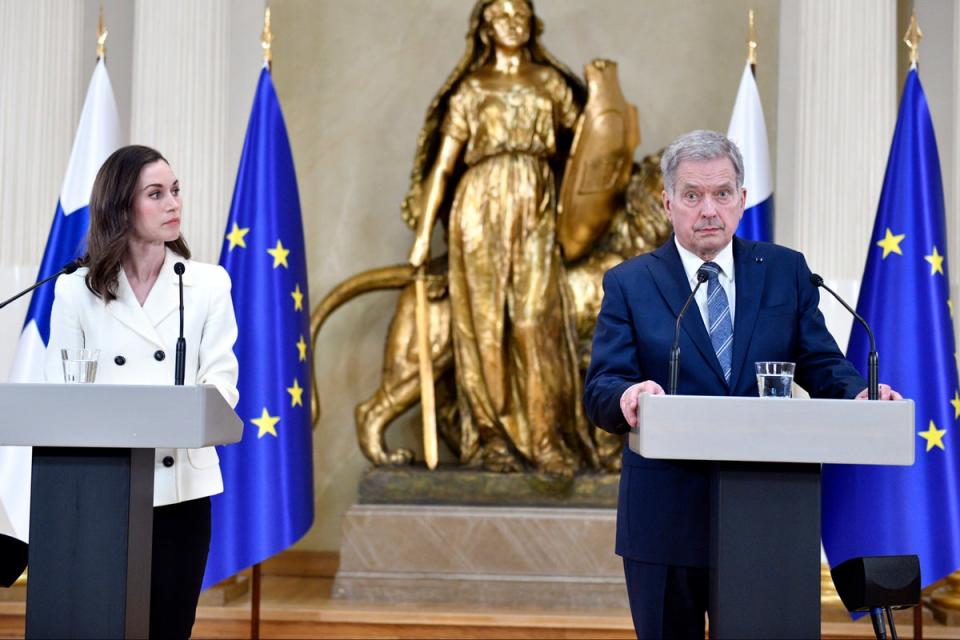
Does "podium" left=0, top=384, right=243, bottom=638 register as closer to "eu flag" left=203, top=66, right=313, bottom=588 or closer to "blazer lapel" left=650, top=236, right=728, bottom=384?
"blazer lapel" left=650, top=236, right=728, bottom=384

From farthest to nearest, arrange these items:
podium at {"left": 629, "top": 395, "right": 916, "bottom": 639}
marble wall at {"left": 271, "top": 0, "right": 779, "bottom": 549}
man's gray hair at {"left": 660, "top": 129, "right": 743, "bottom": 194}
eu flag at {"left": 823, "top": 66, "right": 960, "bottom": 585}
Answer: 1. marble wall at {"left": 271, "top": 0, "right": 779, "bottom": 549}
2. eu flag at {"left": 823, "top": 66, "right": 960, "bottom": 585}
3. man's gray hair at {"left": 660, "top": 129, "right": 743, "bottom": 194}
4. podium at {"left": 629, "top": 395, "right": 916, "bottom": 639}

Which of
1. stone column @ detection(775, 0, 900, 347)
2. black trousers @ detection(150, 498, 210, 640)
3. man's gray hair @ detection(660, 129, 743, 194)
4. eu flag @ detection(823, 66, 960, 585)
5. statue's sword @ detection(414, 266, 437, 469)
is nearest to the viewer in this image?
man's gray hair @ detection(660, 129, 743, 194)

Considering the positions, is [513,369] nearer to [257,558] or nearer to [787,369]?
[257,558]

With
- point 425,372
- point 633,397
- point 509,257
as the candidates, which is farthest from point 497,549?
point 633,397

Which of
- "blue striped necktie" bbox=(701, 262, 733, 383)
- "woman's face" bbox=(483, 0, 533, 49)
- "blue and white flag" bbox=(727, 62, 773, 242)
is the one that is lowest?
"blue striped necktie" bbox=(701, 262, 733, 383)

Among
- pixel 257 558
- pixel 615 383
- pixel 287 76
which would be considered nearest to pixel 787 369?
pixel 615 383

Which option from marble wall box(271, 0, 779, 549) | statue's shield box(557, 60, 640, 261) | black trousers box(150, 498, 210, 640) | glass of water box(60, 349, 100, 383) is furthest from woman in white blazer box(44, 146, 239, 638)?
marble wall box(271, 0, 779, 549)

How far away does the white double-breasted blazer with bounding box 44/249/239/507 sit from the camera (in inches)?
106

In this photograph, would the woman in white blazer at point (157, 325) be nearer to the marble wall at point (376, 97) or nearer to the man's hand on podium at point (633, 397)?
the man's hand on podium at point (633, 397)

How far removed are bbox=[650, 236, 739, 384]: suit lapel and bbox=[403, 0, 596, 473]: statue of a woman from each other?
9.81ft

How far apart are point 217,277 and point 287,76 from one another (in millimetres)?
3973

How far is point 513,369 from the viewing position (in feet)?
18.7

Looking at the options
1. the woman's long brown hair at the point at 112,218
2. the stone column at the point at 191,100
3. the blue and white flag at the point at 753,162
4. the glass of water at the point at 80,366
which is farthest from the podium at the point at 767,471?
the stone column at the point at 191,100

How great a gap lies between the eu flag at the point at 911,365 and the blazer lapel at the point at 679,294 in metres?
1.93
